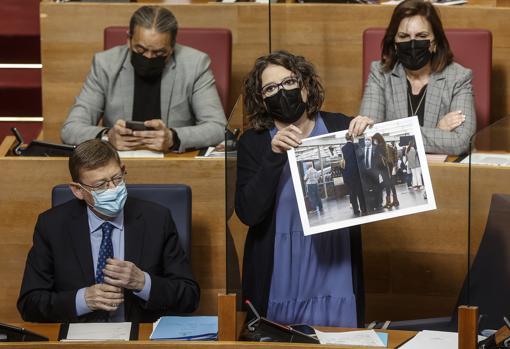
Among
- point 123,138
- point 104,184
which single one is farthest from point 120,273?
point 123,138

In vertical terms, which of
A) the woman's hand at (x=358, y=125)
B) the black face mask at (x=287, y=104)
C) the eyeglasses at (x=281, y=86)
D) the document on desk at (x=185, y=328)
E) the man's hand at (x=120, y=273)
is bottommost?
the document on desk at (x=185, y=328)

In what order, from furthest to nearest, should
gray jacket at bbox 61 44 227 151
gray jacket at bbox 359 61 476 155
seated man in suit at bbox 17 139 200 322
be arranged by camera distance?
1. gray jacket at bbox 61 44 227 151
2. gray jacket at bbox 359 61 476 155
3. seated man in suit at bbox 17 139 200 322

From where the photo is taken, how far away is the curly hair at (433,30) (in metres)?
2.78

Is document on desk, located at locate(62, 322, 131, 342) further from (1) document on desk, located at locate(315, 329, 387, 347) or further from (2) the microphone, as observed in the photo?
(1) document on desk, located at locate(315, 329, 387, 347)

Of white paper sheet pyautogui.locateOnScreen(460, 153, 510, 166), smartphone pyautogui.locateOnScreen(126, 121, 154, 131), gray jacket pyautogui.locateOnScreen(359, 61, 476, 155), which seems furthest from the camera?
gray jacket pyautogui.locateOnScreen(359, 61, 476, 155)

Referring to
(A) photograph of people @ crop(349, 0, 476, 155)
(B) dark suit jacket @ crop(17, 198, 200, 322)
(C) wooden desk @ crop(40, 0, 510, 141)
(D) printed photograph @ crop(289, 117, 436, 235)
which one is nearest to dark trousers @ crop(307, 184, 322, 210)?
(D) printed photograph @ crop(289, 117, 436, 235)

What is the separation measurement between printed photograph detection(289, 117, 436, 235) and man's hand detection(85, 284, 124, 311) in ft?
1.28

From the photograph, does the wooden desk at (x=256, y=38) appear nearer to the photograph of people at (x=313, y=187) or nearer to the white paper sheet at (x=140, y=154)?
the white paper sheet at (x=140, y=154)

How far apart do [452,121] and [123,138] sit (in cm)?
77

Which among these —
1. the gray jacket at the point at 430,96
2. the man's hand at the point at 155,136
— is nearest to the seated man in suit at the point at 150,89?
the man's hand at the point at 155,136

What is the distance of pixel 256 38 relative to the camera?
3324mm

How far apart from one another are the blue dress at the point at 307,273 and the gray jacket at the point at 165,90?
2.82ft

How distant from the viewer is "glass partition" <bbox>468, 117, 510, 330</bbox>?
1799mm

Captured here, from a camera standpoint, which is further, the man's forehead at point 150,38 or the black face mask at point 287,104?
the man's forehead at point 150,38
